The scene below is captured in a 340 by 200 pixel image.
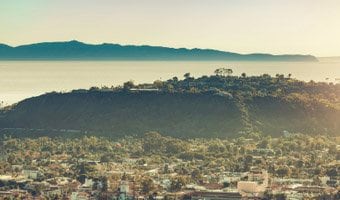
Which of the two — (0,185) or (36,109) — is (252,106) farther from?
(0,185)

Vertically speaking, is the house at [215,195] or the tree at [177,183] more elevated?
the house at [215,195]

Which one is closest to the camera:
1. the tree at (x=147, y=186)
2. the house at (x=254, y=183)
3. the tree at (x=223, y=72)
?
the house at (x=254, y=183)

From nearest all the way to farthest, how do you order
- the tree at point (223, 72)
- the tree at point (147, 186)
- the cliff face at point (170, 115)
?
the tree at point (147, 186), the cliff face at point (170, 115), the tree at point (223, 72)

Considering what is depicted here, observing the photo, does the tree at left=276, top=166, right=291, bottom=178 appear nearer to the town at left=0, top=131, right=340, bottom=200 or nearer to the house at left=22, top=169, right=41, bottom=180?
the town at left=0, top=131, right=340, bottom=200

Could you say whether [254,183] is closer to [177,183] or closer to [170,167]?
[177,183]

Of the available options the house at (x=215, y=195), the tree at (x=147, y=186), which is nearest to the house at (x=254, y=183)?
the house at (x=215, y=195)

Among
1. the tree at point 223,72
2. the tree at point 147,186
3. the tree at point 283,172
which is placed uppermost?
the tree at point 223,72

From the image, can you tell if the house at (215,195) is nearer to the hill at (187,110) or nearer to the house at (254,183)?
the house at (254,183)

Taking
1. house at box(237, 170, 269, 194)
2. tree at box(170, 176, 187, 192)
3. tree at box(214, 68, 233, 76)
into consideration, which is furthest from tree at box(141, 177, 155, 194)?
tree at box(214, 68, 233, 76)
